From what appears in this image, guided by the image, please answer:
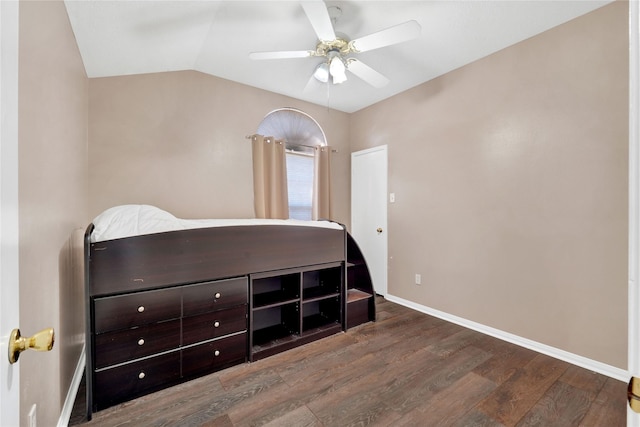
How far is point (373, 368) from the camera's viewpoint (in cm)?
217

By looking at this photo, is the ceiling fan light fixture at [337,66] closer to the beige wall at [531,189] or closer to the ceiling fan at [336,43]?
the ceiling fan at [336,43]

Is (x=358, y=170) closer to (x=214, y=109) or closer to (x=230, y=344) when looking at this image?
(x=214, y=109)

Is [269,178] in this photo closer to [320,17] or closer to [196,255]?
[196,255]

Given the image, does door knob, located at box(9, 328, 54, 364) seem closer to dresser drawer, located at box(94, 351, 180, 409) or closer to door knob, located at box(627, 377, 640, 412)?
door knob, located at box(627, 377, 640, 412)

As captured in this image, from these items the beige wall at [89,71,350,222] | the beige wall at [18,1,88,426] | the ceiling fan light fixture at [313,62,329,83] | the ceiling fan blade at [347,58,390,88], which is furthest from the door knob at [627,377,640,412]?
the beige wall at [89,71,350,222]

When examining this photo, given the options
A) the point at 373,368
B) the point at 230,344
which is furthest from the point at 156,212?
the point at 373,368

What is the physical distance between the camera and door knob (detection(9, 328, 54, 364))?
56 centimetres

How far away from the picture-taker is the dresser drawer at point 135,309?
1739mm

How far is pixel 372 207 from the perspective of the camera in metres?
4.02

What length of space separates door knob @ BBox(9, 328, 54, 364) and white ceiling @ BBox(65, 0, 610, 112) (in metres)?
2.02

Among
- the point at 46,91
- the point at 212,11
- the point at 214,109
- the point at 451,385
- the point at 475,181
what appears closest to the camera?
the point at 46,91

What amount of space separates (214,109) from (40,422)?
2898 mm
